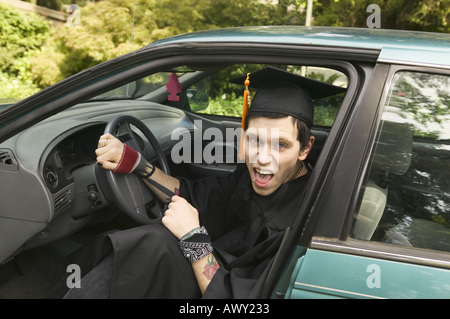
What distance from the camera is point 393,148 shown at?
133 cm

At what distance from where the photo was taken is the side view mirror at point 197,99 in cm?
343

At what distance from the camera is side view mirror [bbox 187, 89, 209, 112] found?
3426 mm

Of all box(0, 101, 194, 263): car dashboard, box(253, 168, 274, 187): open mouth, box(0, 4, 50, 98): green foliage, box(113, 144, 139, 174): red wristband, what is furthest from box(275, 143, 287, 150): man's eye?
box(0, 4, 50, 98): green foliage

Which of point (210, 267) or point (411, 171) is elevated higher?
point (411, 171)

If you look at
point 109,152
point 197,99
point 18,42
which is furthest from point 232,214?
point 18,42

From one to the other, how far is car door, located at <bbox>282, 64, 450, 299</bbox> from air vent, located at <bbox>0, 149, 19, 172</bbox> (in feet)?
4.04

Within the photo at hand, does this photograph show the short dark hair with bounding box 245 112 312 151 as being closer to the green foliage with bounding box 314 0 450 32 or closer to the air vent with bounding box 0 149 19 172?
the air vent with bounding box 0 149 19 172

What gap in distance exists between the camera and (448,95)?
50.3 inches

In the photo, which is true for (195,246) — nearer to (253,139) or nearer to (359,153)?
(253,139)

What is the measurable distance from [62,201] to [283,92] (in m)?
1.18

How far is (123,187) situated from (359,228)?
1109 millimetres

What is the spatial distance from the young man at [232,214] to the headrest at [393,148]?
0.43 m

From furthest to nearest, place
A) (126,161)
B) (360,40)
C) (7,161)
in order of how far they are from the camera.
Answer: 1. (126,161)
2. (7,161)
3. (360,40)
